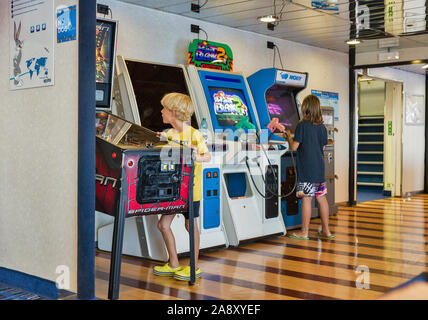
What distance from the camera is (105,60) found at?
13.4ft

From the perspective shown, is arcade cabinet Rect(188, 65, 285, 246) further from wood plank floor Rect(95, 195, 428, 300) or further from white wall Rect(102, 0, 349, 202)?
white wall Rect(102, 0, 349, 202)

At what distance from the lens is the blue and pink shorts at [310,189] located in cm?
554

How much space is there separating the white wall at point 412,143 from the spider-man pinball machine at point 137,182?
7220 mm

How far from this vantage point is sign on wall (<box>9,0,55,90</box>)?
3277 mm

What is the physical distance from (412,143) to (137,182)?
28.7 feet

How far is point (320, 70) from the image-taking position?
8273 mm

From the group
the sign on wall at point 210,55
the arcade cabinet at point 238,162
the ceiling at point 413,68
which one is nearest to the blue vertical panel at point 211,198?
the arcade cabinet at point 238,162

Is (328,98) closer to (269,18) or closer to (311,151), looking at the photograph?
(269,18)

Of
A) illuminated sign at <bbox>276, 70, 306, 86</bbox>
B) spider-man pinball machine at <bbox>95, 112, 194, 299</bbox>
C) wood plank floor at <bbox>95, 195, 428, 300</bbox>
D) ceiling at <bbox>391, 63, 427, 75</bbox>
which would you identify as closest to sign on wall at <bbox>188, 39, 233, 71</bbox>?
illuminated sign at <bbox>276, 70, 306, 86</bbox>

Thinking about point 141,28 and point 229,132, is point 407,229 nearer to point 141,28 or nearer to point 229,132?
point 229,132

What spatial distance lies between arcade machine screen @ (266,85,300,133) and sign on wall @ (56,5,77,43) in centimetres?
352

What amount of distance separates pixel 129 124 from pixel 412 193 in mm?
8475

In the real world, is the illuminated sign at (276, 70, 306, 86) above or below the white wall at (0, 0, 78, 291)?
above

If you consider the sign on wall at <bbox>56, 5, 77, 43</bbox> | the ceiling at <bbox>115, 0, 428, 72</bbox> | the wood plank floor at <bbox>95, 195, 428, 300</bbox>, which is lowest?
the wood plank floor at <bbox>95, 195, 428, 300</bbox>
